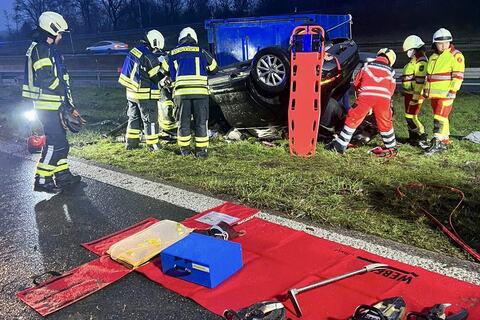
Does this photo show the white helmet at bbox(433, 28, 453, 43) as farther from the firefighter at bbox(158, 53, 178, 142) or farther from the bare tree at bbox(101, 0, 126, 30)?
the bare tree at bbox(101, 0, 126, 30)

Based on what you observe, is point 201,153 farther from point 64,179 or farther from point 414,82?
point 414,82

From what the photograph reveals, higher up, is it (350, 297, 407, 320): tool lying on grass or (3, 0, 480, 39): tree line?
(3, 0, 480, 39): tree line

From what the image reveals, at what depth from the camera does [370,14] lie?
2762cm

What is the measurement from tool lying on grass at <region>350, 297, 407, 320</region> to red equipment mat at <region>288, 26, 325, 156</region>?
3809 millimetres

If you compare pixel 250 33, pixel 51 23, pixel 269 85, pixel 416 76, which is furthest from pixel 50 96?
pixel 416 76

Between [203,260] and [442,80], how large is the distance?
4621 millimetres

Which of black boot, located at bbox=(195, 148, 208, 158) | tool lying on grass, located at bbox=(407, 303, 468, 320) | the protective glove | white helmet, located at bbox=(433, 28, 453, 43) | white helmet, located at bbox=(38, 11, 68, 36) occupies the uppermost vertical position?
white helmet, located at bbox=(38, 11, 68, 36)

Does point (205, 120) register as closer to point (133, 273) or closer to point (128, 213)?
point (128, 213)

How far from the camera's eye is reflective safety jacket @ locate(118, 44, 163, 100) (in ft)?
22.2

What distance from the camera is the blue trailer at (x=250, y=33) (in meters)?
8.81

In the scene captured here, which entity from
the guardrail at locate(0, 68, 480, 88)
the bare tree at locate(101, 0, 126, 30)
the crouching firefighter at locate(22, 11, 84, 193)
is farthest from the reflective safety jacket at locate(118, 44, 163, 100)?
the bare tree at locate(101, 0, 126, 30)

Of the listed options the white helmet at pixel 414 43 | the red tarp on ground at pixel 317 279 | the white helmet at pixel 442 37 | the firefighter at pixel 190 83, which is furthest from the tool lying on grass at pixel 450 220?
the firefighter at pixel 190 83

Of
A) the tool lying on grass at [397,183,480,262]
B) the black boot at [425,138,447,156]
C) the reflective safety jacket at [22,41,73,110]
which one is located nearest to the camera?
the tool lying on grass at [397,183,480,262]

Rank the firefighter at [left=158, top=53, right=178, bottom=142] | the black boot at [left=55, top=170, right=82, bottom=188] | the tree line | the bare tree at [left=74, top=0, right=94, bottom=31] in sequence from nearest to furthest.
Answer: the black boot at [left=55, top=170, right=82, bottom=188], the firefighter at [left=158, top=53, right=178, bottom=142], the tree line, the bare tree at [left=74, top=0, right=94, bottom=31]
